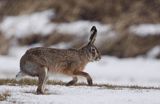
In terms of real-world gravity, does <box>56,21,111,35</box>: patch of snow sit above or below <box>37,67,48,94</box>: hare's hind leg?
above

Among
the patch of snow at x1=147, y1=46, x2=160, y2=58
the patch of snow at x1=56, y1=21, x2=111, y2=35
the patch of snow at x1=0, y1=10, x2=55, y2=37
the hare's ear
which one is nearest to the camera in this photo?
the hare's ear

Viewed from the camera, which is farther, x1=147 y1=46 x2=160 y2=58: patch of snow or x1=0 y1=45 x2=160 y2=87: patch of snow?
x1=147 y1=46 x2=160 y2=58: patch of snow

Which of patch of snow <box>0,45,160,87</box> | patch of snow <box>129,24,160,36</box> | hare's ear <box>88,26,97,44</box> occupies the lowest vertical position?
hare's ear <box>88,26,97,44</box>

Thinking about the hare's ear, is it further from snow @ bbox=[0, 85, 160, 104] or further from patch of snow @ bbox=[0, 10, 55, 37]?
patch of snow @ bbox=[0, 10, 55, 37]

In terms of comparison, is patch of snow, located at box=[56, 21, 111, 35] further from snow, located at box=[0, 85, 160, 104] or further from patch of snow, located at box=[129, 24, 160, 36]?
snow, located at box=[0, 85, 160, 104]

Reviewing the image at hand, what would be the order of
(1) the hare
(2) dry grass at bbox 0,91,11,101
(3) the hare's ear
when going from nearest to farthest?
(2) dry grass at bbox 0,91,11,101 → (1) the hare → (3) the hare's ear

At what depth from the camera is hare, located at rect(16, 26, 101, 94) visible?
16188mm

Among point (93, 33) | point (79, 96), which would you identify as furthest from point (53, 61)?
point (93, 33)

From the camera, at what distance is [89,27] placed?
43469 millimetres

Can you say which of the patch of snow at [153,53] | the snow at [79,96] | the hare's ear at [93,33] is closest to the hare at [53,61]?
the hare's ear at [93,33]

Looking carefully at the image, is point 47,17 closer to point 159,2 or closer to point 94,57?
point 159,2

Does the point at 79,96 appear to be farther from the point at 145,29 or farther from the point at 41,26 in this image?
the point at 41,26

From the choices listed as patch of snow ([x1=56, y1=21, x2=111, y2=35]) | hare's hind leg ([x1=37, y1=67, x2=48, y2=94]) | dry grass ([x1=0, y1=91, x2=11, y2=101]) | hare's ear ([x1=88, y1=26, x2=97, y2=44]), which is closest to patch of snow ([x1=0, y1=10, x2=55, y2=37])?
patch of snow ([x1=56, y1=21, x2=111, y2=35])

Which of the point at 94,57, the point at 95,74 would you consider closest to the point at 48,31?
the point at 95,74
